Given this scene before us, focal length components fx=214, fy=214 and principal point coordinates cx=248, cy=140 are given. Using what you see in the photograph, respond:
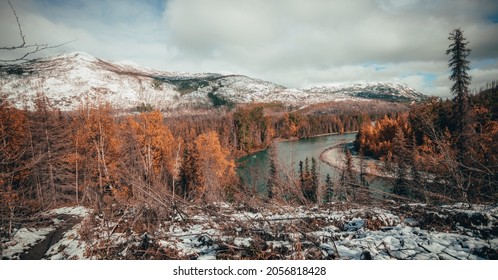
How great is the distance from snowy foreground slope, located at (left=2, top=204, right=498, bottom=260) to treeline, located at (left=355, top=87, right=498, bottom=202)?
0.50 metres

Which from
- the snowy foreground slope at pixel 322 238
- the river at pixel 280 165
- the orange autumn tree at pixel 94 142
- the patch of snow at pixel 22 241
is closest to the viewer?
the snowy foreground slope at pixel 322 238

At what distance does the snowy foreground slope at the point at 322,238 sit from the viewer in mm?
3229

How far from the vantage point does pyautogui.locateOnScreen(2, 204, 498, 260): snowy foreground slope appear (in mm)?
3229

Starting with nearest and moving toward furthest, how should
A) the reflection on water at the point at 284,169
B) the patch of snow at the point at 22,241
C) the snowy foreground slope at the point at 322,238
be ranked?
the snowy foreground slope at the point at 322,238
the patch of snow at the point at 22,241
the reflection on water at the point at 284,169

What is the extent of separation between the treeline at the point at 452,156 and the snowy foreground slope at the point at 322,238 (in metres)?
0.50

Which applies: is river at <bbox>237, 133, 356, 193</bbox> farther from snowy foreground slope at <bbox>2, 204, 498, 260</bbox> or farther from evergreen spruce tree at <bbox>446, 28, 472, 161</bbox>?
evergreen spruce tree at <bbox>446, 28, 472, 161</bbox>

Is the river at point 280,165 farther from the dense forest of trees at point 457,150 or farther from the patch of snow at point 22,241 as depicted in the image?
the patch of snow at point 22,241

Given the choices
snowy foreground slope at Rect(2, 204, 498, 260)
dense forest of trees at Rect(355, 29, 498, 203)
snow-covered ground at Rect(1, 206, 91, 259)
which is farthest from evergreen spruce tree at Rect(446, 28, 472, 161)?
snow-covered ground at Rect(1, 206, 91, 259)

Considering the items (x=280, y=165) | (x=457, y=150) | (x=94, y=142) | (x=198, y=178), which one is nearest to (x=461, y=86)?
(x=457, y=150)

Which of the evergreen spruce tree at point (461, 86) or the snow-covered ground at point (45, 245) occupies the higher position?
the evergreen spruce tree at point (461, 86)

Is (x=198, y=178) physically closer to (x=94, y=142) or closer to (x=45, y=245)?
(x=94, y=142)

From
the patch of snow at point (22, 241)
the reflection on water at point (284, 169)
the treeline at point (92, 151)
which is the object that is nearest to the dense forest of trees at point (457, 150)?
the reflection on water at point (284, 169)
